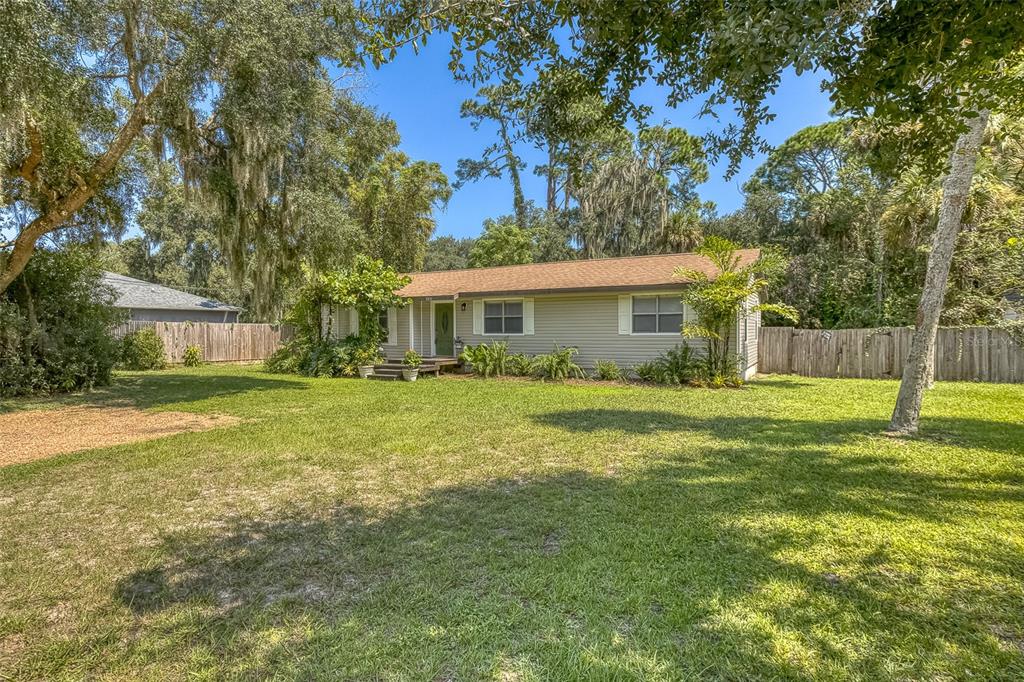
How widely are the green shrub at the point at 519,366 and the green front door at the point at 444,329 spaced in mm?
2751

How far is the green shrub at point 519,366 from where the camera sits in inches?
537

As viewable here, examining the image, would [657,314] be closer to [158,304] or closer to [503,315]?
[503,315]

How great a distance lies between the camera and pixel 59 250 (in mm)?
11070

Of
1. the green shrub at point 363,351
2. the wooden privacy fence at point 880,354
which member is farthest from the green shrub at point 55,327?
the wooden privacy fence at point 880,354

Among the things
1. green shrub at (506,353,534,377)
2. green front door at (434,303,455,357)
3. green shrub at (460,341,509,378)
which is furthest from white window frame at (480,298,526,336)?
green front door at (434,303,455,357)

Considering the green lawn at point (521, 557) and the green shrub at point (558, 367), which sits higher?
the green shrub at point (558, 367)

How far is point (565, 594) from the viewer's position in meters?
2.77

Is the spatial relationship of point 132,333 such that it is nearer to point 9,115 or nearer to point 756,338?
point 9,115

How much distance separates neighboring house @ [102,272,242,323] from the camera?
21828mm

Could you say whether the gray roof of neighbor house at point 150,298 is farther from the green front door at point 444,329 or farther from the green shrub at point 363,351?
the green front door at point 444,329

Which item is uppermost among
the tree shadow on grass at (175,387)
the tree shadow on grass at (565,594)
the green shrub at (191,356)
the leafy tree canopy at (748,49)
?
the leafy tree canopy at (748,49)

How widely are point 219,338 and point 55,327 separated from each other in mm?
9515

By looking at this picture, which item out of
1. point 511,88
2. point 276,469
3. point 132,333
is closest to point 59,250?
point 132,333

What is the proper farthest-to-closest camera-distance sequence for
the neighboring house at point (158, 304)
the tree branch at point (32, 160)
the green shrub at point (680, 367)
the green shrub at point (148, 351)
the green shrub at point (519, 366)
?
1. the neighboring house at point (158, 304)
2. the green shrub at point (148, 351)
3. the green shrub at point (519, 366)
4. the green shrub at point (680, 367)
5. the tree branch at point (32, 160)
